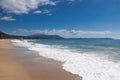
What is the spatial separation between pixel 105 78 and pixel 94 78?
0.42 m

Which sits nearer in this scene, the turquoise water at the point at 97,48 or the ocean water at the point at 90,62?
the ocean water at the point at 90,62

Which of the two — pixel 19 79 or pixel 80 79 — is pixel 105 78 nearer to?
pixel 80 79

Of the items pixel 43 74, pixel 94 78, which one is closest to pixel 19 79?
pixel 43 74

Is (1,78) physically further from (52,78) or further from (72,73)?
(72,73)

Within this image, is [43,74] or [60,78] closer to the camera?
[60,78]

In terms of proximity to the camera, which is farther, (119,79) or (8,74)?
(8,74)

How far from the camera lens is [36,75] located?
695 centimetres

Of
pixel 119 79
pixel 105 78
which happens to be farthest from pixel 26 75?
pixel 119 79

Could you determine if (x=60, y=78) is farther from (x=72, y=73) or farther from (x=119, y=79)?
(x=119, y=79)

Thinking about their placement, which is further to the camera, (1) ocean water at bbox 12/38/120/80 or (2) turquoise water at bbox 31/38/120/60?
(2) turquoise water at bbox 31/38/120/60

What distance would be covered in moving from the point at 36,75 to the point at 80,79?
1854 mm

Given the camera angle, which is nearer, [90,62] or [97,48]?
[90,62]

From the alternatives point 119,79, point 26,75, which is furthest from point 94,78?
point 26,75

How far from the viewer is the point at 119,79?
6.25 meters
